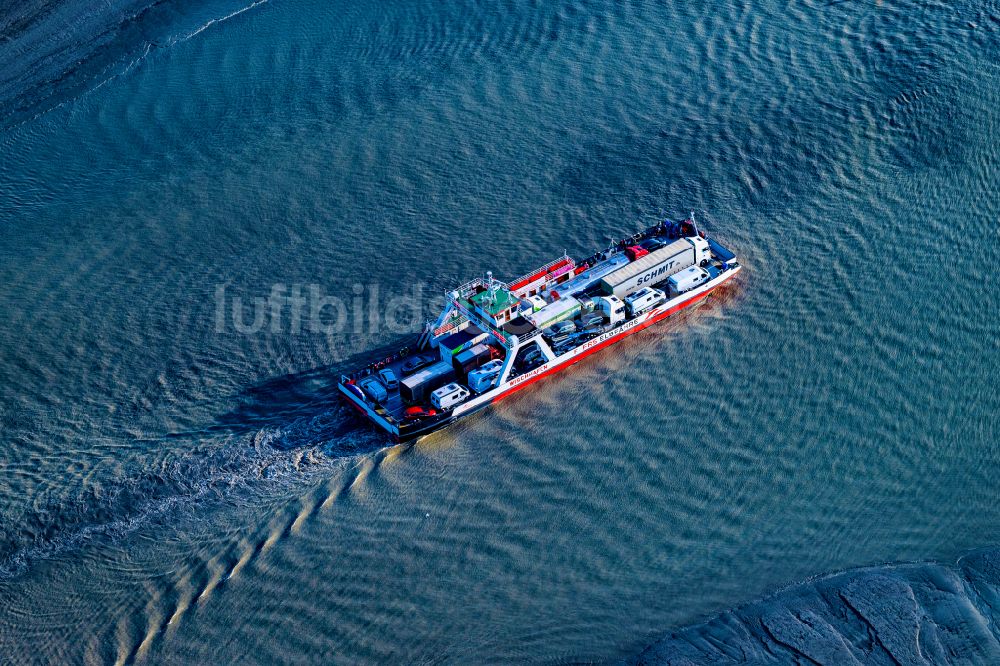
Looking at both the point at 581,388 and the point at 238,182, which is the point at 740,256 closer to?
the point at 581,388

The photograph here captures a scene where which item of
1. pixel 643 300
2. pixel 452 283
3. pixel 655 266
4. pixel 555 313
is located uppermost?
pixel 452 283

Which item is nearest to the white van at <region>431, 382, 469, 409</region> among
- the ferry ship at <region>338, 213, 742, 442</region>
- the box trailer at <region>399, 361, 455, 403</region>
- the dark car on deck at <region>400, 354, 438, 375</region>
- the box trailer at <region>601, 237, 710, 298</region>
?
the ferry ship at <region>338, 213, 742, 442</region>

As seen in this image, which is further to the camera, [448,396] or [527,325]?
[527,325]

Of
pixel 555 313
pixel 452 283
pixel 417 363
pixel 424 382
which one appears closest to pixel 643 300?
pixel 555 313

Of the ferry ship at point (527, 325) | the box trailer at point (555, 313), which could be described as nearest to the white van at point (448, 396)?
the ferry ship at point (527, 325)

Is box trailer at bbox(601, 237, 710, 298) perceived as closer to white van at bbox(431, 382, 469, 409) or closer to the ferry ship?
the ferry ship

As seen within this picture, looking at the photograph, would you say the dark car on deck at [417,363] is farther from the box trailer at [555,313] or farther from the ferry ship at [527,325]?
the box trailer at [555,313]

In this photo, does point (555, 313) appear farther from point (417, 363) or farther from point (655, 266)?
point (417, 363)

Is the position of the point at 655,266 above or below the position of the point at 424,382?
above
